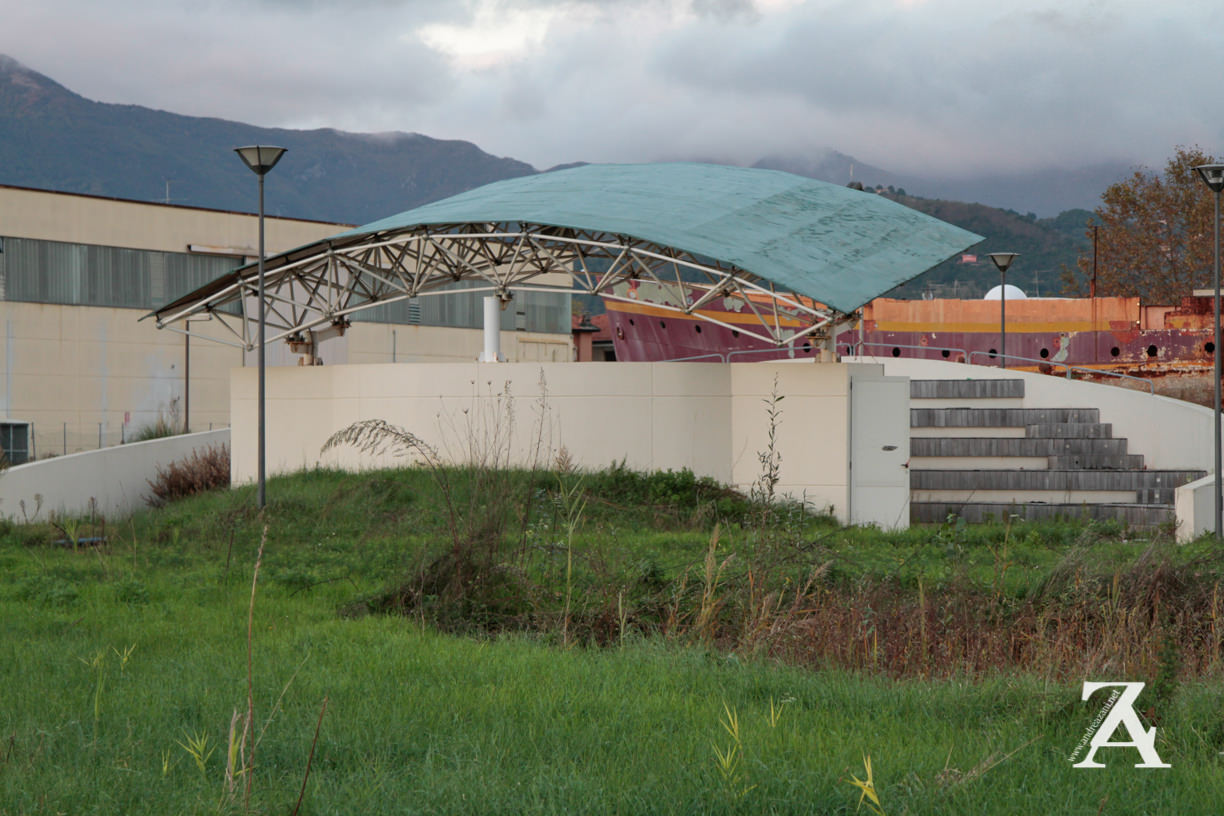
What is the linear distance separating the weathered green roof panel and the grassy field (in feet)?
21.6

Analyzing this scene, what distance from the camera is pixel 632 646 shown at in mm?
8398

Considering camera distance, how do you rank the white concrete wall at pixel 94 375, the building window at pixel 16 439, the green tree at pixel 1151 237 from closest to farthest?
the building window at pixel 16 439 → the white concrete wall at pixel 94 375 → the green tree at pixel 1151 237

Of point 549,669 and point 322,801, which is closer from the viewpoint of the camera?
point 322,801

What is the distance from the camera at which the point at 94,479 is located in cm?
2536

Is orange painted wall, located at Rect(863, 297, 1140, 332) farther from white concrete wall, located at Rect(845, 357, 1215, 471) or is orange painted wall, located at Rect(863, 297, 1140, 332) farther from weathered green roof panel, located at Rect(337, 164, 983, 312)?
weathered green roof panel, located at Rect(337, 164, 983, 312)

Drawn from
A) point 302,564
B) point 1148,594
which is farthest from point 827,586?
point 302,564

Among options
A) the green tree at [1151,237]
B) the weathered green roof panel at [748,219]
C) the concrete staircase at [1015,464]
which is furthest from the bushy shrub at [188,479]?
the green tree at [1151,237]

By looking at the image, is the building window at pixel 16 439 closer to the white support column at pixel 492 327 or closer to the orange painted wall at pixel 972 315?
the white support column at pixel 492 327

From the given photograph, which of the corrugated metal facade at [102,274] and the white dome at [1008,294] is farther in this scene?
the white dome at [1008,294]

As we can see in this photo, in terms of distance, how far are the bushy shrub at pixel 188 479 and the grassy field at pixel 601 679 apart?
12.9 m

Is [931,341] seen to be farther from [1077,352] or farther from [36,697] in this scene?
[36,697]

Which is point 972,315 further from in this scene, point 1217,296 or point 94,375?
point 94,375

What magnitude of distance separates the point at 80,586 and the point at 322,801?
25.6ft

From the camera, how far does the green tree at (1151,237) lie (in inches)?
2271
